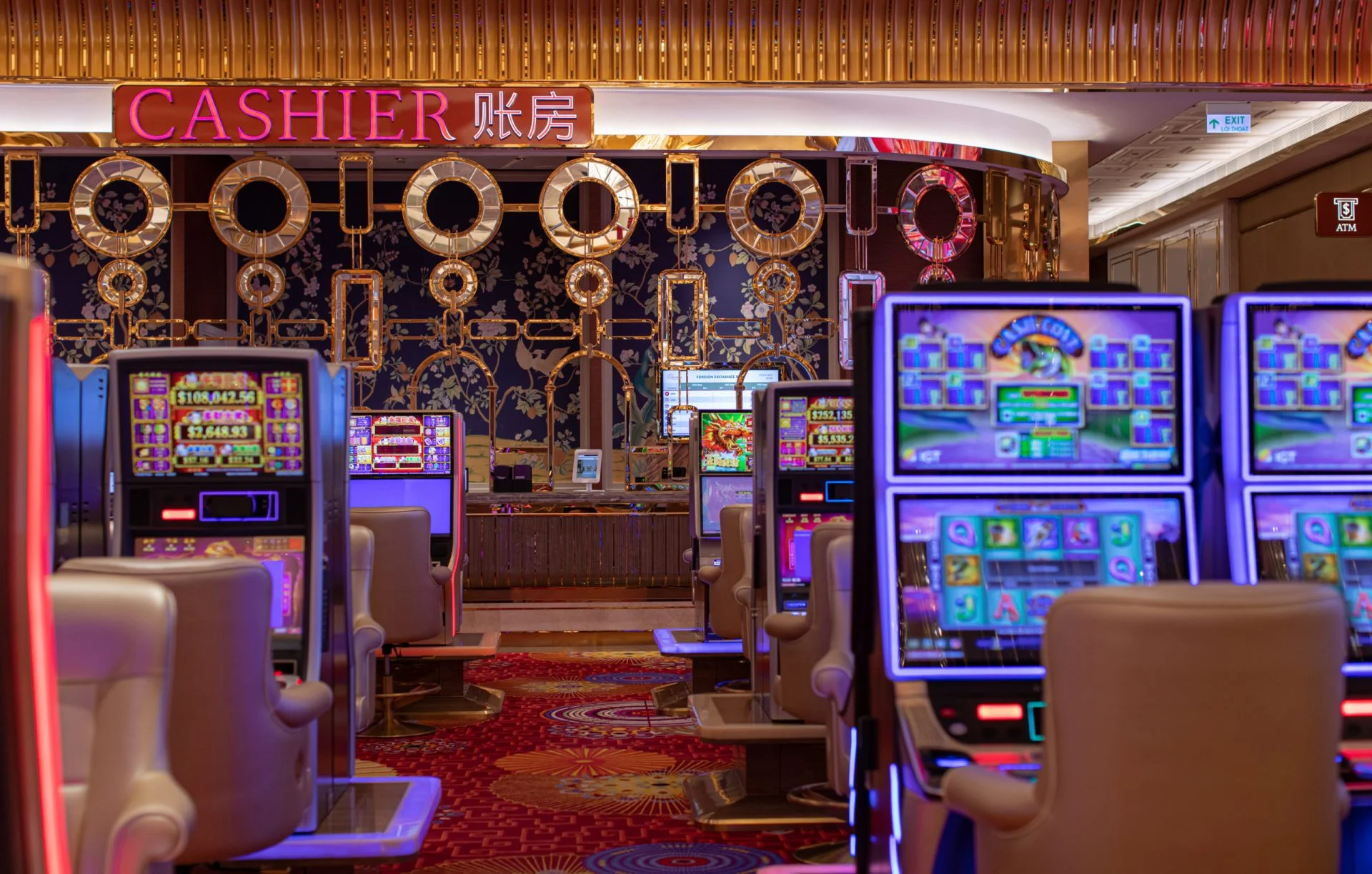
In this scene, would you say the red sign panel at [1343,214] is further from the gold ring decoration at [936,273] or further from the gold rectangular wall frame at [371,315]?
the gold rectangular wall frame at [371,315]

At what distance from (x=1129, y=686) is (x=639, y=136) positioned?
7.09 metres

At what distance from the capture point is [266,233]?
326 inches

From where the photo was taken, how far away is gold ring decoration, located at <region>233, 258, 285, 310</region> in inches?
331

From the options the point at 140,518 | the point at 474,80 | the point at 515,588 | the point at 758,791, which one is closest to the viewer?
the point at 140,518

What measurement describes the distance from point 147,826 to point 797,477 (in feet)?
11.4

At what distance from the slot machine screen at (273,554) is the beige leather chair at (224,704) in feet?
2.07

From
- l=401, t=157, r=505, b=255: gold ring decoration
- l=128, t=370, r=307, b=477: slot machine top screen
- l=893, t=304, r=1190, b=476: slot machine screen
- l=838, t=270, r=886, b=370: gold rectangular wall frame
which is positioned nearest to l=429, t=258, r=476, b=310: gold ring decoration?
l=401, t=157, r=505, b=255: gold ring decoration

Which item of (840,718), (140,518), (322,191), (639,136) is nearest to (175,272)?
(322,191)

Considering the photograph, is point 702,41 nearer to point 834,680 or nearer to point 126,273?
point 126,273

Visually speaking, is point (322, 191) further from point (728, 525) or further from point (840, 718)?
point (840, 718)

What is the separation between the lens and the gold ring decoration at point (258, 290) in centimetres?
840

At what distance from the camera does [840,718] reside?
3424mm

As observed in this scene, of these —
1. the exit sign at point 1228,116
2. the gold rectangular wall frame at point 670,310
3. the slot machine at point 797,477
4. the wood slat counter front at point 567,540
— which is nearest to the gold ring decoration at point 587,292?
the gold rectangular wall frame at point 670,310

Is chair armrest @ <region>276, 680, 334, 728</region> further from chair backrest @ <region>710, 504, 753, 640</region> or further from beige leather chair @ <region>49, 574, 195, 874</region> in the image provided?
chair backrest @ <region>710, 504, 753, 640</region>
